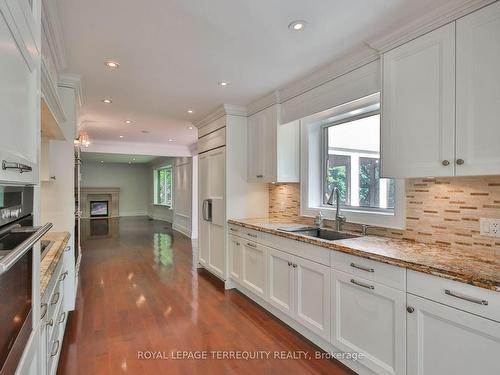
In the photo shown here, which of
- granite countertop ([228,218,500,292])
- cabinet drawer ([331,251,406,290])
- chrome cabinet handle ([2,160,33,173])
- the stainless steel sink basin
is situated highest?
chrome cabinet handle ([2,160,33,173])

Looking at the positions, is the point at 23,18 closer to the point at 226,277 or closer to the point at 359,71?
the point at 359,71

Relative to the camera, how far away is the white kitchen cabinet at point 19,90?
75cm

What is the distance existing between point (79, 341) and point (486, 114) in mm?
3353

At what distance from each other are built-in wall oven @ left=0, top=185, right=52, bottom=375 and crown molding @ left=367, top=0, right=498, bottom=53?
2.28 metres

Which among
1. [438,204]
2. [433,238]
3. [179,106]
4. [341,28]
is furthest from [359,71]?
[179,106]

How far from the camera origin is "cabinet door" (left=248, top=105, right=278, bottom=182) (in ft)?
11.2

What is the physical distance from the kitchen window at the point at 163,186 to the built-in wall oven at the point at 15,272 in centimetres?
953

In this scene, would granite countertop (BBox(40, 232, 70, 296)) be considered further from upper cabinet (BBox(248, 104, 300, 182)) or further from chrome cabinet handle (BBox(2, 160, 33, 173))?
upper cabinet (BBox(248, 104, 300, 182))

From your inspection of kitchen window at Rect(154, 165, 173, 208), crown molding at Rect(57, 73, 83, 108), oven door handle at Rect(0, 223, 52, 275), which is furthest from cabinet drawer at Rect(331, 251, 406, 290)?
kitchen window at Rect(154, 165, 173, 208)

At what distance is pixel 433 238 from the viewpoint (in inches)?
82.2

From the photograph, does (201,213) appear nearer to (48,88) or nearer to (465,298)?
(48,88)

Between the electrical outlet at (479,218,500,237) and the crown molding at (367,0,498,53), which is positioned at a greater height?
the crown molding at (367,0,498,53)

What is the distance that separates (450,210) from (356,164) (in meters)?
1.12

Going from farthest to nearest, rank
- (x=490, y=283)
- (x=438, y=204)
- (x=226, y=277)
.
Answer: (x=226, y=277), (x=438, y=204), (x=490, y=283)
